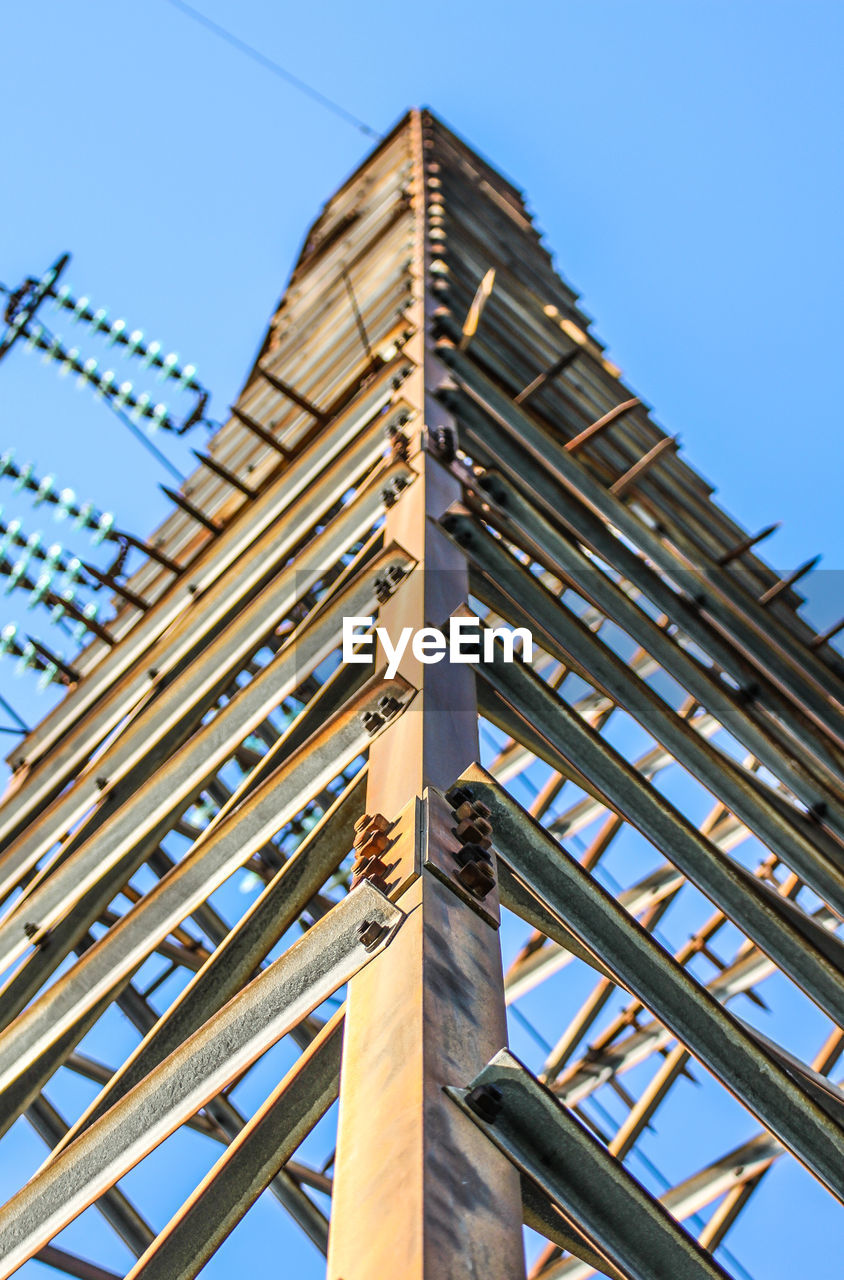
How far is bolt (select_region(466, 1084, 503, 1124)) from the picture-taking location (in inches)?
100.0

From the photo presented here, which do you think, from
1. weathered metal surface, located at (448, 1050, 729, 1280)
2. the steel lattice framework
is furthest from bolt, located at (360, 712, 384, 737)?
weathered metal surface, located at (448, 1050, 729, 1280)

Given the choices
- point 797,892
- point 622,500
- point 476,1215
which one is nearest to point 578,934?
point 476,1215

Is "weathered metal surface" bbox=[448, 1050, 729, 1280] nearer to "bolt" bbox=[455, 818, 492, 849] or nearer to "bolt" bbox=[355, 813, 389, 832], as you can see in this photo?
"bolt" bbox=[455, 818, 492, 849]

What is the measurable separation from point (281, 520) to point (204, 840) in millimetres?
3189

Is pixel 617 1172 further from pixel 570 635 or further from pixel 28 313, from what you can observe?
pixel 28 313

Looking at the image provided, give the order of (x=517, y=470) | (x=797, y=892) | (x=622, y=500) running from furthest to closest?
(x=797, y=892) < (x=622, y=500) < (x=517, y=470)

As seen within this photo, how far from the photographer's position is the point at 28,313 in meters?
16.2

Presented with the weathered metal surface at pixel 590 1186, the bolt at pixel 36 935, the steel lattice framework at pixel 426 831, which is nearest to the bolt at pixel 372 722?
the steel lattice framework at pixel 426 831

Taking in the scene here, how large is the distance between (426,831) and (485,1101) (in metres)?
0.83

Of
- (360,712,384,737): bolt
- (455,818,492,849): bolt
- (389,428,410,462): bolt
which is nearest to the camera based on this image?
(455,818,492,849): bolt

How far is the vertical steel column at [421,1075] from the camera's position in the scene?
228cm

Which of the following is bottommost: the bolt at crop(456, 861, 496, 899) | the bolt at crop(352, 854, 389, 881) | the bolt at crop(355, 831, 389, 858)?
the bolt at crop(352, 854, 389, 881)

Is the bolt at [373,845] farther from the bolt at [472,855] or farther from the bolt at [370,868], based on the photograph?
the bolt at [472,855]

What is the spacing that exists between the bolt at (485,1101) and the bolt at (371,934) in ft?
1.74
